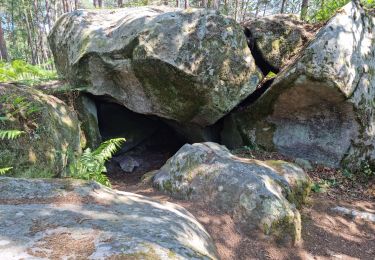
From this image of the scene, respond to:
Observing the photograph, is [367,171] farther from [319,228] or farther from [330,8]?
[330,8]

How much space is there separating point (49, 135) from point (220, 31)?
454 centimetres

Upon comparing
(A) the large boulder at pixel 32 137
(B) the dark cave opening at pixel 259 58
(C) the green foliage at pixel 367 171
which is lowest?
(C) the green foliage at pixel 367 171

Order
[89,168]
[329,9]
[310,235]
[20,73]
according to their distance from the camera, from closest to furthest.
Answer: [310,235]
[89,168]
[20,73]
[329,9]

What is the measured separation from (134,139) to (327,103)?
245 inches

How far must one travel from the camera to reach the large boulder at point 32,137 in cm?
505

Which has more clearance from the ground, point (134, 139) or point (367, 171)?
point (367, 171)

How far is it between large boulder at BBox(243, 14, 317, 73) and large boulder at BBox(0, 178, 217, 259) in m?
6.03

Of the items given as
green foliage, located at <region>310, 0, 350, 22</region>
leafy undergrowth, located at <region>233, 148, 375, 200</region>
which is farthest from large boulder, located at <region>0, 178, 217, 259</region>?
green foliage, located at <region>310, 0, 350, 22</region>

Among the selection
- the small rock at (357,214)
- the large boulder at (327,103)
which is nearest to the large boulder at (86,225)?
the small rock at (357,214)

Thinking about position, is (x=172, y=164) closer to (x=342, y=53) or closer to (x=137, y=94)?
(x=137, y=94)

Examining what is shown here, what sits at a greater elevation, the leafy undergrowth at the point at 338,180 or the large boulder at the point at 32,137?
the large boulder at the point at 32,137

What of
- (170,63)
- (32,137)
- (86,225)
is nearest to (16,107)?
(32,137)

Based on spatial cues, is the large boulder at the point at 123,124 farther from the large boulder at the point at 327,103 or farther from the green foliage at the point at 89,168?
the green foliage at the point at 89,168

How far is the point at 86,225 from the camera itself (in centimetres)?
281
